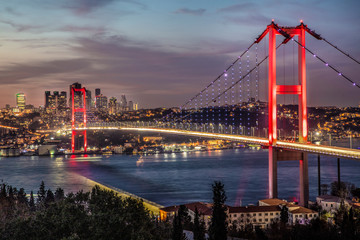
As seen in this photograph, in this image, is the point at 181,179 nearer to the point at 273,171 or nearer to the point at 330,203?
the point at 273,171

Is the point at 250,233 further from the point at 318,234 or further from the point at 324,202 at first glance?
the point at 324,202

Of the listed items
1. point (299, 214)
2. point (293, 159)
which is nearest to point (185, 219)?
point (299, 214)

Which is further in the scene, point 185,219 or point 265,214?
point 265,214

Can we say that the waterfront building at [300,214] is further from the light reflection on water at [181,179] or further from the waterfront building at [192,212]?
the light reflection on water at [181,179]

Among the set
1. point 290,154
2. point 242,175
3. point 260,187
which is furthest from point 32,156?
point 290,154

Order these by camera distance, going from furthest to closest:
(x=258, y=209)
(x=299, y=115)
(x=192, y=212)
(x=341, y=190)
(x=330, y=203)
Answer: (x=341, y=190), (x=299, y=115), (x=330, y=203), (x=192, y=212), (x=258, y=209)

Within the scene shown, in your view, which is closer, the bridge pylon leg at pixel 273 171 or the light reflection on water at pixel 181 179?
the bridge pylon leg at pixel 273 171

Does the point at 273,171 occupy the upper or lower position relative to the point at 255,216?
upper

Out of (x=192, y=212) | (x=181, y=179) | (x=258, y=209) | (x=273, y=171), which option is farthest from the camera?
(x=181, y=179)

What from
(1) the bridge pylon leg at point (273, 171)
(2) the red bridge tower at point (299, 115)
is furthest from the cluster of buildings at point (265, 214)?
(2) the red bridge tower at point (299, 115)

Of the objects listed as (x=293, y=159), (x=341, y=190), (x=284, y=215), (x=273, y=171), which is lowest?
(x=284, y=215)

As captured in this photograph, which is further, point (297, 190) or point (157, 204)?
point (297, 190)
